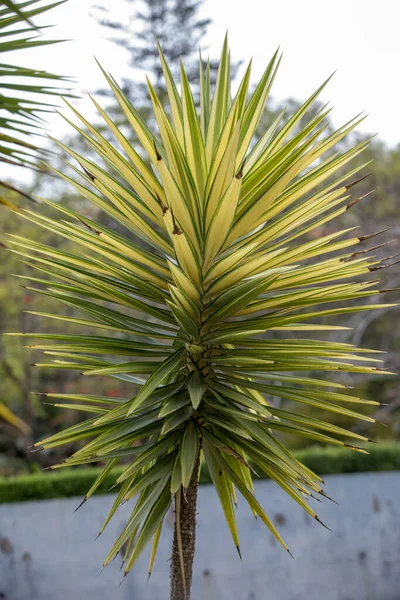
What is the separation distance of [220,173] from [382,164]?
1314 centimetres

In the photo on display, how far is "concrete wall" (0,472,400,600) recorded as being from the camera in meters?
6.12

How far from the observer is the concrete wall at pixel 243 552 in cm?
612

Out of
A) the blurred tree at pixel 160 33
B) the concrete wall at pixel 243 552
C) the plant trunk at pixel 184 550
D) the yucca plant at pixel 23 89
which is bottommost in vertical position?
the concrete wall at pixel 243 552

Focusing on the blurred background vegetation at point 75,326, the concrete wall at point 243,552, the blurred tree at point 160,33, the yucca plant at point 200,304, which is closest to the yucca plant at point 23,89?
the yucca plant at point 200,304

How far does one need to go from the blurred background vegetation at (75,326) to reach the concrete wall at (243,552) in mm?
2944

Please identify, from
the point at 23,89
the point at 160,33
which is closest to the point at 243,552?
the point at 23,89

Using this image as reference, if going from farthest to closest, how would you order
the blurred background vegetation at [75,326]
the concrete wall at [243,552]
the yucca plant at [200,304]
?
the blurred background vegetation at [75,326], the concrete wall at [243,552], the yucca plant at [200,304]

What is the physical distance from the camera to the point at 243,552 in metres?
6.43

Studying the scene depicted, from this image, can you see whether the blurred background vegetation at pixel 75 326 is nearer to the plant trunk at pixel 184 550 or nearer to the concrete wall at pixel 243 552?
the concrete wall at pixel 243 552

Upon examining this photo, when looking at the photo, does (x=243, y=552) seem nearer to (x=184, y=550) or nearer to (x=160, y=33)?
(x=184, y=550)

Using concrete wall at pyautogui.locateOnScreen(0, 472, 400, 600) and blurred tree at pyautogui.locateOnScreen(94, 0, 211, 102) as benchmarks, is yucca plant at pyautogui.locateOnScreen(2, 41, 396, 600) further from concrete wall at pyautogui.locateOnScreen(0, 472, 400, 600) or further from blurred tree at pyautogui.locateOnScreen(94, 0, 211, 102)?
blurred tree at pyautogui.locateOnScreen(94, 0, 211, 102)

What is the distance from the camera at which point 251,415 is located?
1968 mm

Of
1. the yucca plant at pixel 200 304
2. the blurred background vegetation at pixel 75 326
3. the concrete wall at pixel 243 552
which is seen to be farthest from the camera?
the blurred background vegetation at pixel 75 326

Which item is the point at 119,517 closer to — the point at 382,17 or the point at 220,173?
the point at 220,173
